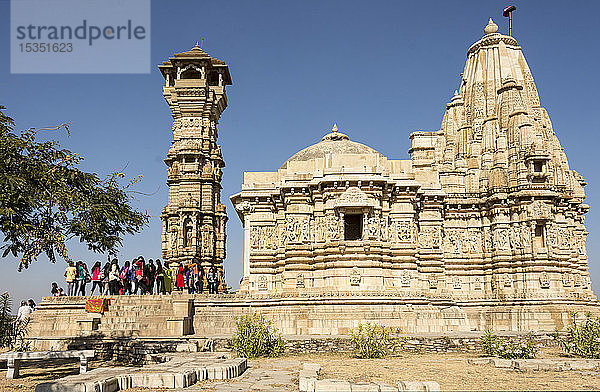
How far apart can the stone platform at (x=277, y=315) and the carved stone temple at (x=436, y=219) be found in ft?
2.01

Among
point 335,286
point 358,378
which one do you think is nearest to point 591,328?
point 358,378

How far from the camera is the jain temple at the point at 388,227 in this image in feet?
86.7

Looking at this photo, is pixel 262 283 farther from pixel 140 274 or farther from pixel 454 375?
pixel 454 375

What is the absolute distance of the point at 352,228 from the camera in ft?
100

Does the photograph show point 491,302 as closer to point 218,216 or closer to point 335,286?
point 335,286

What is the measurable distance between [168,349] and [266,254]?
10.7 m

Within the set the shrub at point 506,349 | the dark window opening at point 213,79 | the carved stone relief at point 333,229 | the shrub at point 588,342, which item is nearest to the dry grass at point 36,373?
the carved stone relief at point 333,229

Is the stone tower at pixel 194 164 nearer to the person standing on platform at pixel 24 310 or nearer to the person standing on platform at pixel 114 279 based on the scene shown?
the person standing on platform at pixel 114 279

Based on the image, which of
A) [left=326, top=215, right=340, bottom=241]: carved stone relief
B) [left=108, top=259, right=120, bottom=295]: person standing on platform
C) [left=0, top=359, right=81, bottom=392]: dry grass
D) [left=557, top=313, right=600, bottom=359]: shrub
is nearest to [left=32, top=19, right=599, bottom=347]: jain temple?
[left=326, top=215, right=340, bottom=241]: carved stone relief

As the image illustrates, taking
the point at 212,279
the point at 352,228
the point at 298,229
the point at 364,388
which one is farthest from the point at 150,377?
the point at 212,279

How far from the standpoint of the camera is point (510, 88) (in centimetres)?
3519

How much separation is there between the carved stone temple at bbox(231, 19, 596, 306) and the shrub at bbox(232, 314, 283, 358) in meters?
7.25

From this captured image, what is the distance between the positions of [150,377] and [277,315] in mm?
15820

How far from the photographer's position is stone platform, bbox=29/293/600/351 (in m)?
23.2
